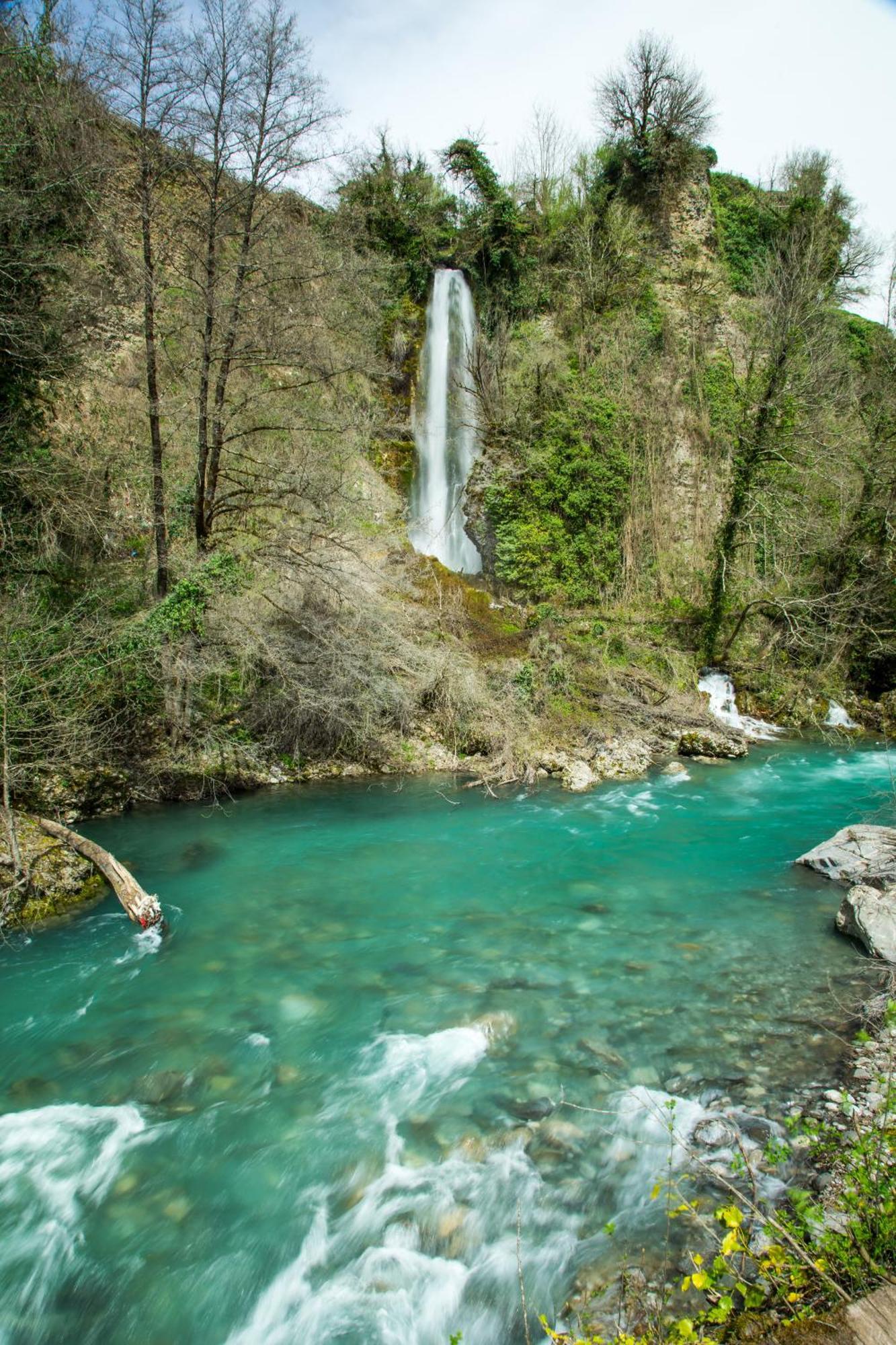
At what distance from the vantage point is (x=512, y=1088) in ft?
14.2

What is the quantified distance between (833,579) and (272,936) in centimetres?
1382

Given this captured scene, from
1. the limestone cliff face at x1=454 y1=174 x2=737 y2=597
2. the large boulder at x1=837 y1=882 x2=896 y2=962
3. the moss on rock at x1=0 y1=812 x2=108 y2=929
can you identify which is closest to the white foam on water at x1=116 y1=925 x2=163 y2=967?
the moss on rock at x1=0 y1=812 x2=108 y2=929

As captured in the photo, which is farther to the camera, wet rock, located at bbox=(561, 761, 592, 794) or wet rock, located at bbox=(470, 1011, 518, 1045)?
wet rock, located at bbox=(561, 761, 592, 794)

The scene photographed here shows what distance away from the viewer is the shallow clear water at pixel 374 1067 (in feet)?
10.7

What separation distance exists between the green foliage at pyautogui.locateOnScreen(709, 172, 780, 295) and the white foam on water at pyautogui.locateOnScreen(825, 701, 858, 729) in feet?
52.1

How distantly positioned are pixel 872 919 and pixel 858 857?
1.68 meters

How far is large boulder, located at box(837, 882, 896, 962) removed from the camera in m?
5.62

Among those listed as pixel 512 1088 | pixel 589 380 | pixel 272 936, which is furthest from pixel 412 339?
pixel 512 1088

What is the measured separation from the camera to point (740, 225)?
76.4 feet

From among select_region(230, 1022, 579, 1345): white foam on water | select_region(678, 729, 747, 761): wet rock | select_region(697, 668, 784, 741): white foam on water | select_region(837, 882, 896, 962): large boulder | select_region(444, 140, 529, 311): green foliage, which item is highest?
select_region(444, 140, 529, 311): green foliage

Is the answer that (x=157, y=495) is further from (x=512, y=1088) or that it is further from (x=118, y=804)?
(x=512, y=1088)

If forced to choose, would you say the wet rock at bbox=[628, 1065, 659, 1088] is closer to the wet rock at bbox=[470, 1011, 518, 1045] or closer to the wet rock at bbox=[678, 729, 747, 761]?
the wet rock at bbox=[470, 1011, 518, 1045]

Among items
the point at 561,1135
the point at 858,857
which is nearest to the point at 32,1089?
the point at 561,1135

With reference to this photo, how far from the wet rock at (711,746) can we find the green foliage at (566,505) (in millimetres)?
5188
